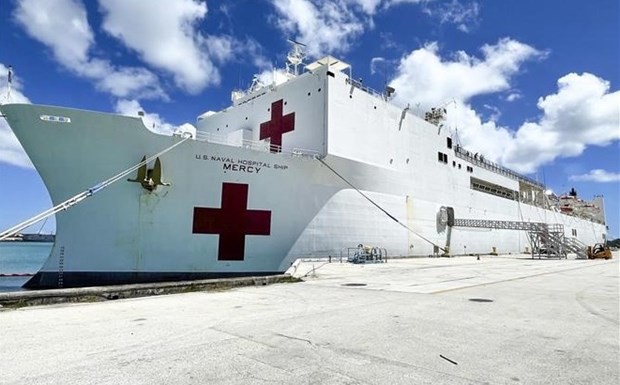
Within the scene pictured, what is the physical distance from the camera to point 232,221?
9742 mm

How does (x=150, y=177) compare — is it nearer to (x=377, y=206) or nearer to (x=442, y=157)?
(x=377, y=206)

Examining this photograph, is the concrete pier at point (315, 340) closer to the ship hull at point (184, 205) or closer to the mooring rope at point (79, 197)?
the mooring rope at point (79, 197)

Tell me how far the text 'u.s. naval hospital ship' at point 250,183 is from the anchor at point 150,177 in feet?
0.10

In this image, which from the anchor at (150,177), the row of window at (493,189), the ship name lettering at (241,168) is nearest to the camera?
the anchor at (150,177)

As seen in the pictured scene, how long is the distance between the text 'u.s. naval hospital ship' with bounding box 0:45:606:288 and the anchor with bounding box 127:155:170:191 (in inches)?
1.2

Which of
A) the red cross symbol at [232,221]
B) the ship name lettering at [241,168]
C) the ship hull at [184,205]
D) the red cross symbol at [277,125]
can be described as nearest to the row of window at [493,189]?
the ship hull at [184,205]

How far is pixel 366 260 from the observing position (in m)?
11.9

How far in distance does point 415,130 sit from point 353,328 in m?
13.2

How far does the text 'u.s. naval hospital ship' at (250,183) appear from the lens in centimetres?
816

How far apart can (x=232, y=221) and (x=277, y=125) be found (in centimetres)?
480

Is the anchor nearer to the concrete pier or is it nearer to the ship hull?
the ship hull

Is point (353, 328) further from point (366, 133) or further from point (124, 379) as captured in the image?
point (366, 133)

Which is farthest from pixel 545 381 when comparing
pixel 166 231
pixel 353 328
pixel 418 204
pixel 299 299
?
pixel 418 204

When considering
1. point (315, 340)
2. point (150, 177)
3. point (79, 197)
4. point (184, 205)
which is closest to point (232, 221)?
point (184, 205)
